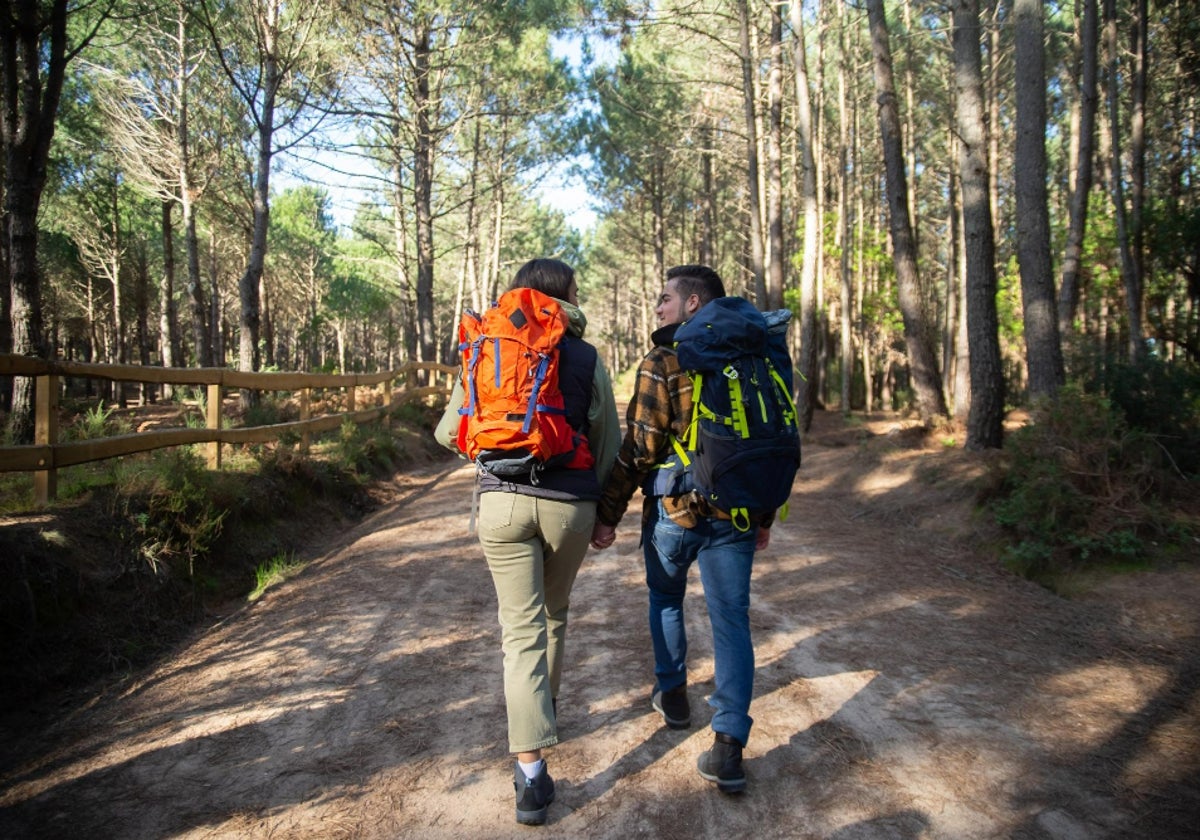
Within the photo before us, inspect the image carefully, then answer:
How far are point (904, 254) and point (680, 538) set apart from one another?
822 cm

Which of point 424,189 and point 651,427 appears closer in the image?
point 651,427

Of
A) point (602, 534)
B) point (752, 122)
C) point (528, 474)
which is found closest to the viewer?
point (528, 474)

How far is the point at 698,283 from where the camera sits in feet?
10.3

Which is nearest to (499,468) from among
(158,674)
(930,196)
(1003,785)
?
(1003,785)

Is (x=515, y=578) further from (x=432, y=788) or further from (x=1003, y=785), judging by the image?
(x=1003, y=785)

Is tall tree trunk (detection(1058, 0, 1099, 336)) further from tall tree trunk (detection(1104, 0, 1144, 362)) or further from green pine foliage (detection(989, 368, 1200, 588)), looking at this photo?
green pine foliage (detection(989, 368, 1200, 588))

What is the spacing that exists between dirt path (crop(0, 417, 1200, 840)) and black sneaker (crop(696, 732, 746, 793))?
2.0 inches

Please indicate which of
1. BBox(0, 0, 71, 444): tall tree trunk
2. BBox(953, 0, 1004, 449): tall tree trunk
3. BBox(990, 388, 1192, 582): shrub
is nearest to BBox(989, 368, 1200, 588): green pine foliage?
BBox(990, 388, 1192, 582): shrub

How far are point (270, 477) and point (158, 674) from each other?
296 centimetres

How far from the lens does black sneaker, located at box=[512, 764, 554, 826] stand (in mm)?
2451

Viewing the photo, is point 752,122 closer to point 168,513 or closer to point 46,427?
point 168,513

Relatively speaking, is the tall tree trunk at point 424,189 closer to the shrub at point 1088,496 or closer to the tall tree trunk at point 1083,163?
the tall tree trunk at point 1083,163

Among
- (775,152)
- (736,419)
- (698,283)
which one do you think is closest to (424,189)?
(775,152)

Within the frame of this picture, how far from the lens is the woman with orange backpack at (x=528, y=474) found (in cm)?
251
